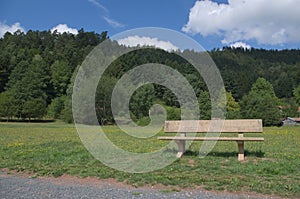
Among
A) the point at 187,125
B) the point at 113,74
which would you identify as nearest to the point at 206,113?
the point at 113,74

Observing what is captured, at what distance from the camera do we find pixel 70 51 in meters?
95.4

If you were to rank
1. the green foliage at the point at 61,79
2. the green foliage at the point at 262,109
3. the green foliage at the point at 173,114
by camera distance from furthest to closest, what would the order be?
the green foliage at the point at 61,79 < the green foliage at the point at 262,109 < the green foliage at the point at 173,114

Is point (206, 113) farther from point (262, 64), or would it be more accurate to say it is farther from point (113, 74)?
point (262, 64)

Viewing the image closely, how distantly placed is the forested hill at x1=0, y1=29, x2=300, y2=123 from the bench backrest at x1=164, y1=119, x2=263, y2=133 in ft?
56.5

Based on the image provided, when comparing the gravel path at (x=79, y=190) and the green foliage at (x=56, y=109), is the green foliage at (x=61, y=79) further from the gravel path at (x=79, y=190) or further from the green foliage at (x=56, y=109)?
the gravel path at (x=79, y=190)

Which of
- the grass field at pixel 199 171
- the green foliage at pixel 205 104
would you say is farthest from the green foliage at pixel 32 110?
the grass field at pixel 199 171

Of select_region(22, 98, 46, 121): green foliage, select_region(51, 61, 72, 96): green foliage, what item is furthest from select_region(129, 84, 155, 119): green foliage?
select_region(51, 61, 72, 96): green foliage

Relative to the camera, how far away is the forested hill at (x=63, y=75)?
172 ft

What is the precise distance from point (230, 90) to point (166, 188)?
75907mm

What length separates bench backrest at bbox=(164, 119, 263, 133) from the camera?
9.31m

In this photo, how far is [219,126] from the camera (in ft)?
32.0

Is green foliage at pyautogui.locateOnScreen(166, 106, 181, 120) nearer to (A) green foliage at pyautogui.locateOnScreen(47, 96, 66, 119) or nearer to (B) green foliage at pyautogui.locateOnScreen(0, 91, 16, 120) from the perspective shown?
(A) green foliage at pyautogui.locateOnScreen(47, 96, 66, 119)

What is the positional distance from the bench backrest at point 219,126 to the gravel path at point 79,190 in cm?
366

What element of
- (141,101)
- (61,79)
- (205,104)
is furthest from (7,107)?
(205,104)
